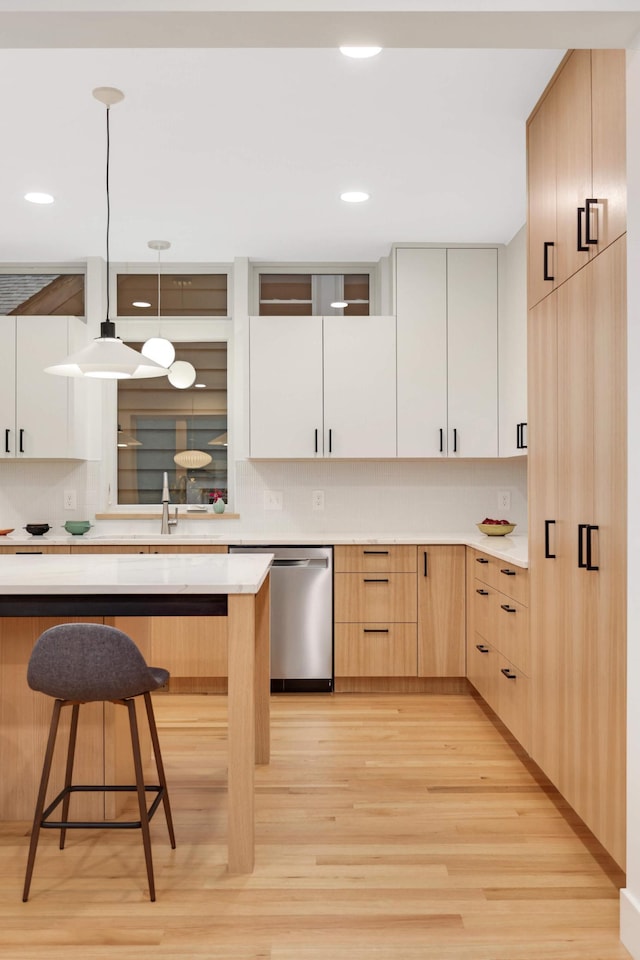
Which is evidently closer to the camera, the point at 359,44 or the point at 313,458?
the point at 359,44

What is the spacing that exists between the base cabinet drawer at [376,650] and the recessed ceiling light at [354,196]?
7.91ft

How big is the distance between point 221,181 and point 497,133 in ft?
4.57

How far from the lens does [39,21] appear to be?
78.2 inches

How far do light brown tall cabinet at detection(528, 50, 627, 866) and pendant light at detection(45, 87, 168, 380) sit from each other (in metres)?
1.59

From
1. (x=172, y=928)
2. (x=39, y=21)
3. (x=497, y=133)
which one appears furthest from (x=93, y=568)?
(x=497, y=133)

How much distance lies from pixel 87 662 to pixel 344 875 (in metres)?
1.05

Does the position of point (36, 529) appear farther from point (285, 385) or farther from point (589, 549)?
point (589, 549)

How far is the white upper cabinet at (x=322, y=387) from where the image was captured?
4871 millimetres

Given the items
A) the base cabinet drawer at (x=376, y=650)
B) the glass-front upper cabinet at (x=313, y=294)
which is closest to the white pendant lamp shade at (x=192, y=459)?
the glass-front upper cabinet at (x=313, y=294)

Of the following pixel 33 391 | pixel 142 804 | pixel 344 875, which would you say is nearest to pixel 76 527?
pixel 33 391

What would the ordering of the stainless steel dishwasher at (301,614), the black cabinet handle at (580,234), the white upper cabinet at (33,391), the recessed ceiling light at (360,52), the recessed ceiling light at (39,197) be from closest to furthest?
the black cabinet handle at (580,234)
the recessed ceiling light at (360,52)
the recessed ceiling light at (39,197)
the stainless steel dishwasher at (301,614)
the white upper cabinet at (33,391)

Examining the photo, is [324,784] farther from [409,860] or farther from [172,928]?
[172,928]

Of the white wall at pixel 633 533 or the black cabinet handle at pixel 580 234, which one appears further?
the black cabinet handle at pixel 580 234

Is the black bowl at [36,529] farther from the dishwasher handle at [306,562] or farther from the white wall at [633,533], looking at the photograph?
the white wall at [633,533]
